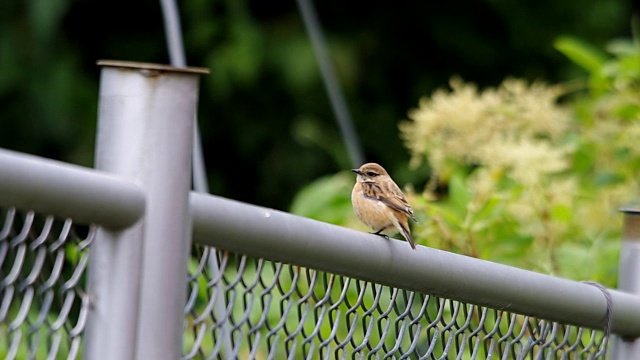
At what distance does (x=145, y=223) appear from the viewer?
61.5 inches

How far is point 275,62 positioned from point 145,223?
740 cm

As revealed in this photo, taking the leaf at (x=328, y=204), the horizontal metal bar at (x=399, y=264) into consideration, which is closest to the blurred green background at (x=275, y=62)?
the leaf at (x=328, y=204)

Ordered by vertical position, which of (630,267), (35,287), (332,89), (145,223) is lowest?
(35,287)

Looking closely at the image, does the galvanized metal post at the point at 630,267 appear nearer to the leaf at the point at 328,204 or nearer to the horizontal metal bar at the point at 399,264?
the horizontal metal bar at the point at 399,264

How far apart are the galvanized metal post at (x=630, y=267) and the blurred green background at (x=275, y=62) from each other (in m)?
5.42

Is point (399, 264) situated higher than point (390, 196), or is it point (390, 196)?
point (390, 196)

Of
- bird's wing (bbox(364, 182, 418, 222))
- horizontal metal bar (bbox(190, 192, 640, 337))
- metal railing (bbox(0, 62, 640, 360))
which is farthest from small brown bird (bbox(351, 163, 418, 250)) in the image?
metal railing (bbox(0, 62, 640, 360))

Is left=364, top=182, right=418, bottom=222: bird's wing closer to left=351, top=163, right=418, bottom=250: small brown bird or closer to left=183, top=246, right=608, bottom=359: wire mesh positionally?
left=351, top=163, right=418, bottom=250: small brown bird

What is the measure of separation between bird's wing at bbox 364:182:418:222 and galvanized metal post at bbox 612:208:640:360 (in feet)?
3.18

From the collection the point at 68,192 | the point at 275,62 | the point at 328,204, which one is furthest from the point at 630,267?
the point at 275,62

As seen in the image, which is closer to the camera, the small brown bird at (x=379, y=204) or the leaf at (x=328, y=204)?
the small brown bird at (x=379, y=204)

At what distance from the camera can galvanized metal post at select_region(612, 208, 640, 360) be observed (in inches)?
104

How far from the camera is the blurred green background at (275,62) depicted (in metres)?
8.62

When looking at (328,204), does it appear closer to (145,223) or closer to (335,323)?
(335,323)
